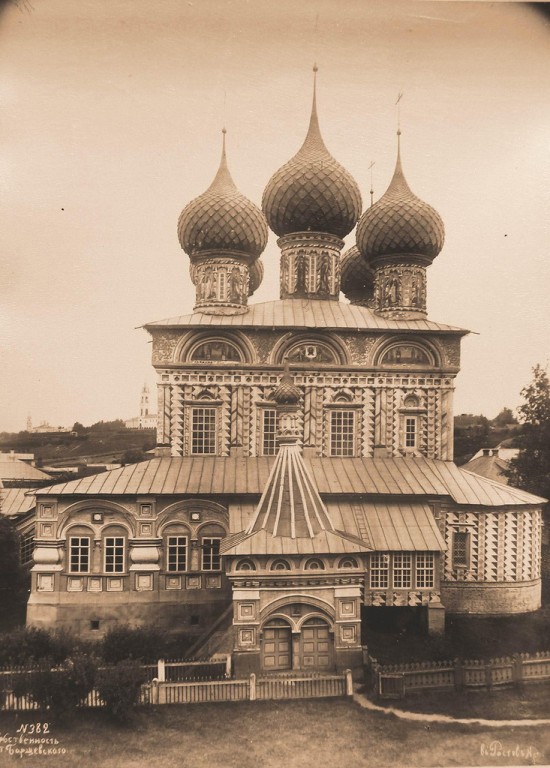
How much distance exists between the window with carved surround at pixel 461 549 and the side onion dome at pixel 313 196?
7635 millimetres

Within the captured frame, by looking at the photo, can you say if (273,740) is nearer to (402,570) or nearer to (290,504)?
(290,504)

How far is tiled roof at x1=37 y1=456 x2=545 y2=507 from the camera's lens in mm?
13773

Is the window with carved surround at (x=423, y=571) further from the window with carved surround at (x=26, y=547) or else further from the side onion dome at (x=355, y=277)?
the side onion dome at (x=355, y=277)

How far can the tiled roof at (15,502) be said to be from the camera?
45.2 feet

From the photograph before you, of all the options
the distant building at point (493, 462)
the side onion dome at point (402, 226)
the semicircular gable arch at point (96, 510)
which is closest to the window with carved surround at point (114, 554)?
the semicircular gable arch at point (96, 510)

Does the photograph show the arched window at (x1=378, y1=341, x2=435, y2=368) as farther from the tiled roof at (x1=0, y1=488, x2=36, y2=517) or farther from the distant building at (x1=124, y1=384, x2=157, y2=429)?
the tiled roof at (x1=0, y1=488, x2=36, y2=517)

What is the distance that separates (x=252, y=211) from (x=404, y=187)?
3665 millimetres

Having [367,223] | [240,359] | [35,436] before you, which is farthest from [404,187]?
[35,436]

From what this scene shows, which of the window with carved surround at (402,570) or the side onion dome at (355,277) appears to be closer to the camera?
the window with carved surround at (402,570)

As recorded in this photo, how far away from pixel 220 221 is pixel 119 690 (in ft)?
33.8

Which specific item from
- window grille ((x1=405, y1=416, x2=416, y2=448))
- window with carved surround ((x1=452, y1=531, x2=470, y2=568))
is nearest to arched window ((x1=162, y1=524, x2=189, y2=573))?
window grille ((x1=405, y1=416, x2=416, y2=448))

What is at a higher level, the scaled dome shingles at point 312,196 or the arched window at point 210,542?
the scaled dome shingles at point 312,196

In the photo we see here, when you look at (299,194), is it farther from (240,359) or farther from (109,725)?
(109,725)

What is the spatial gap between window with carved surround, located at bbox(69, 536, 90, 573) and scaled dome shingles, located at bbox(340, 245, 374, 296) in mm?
10382
